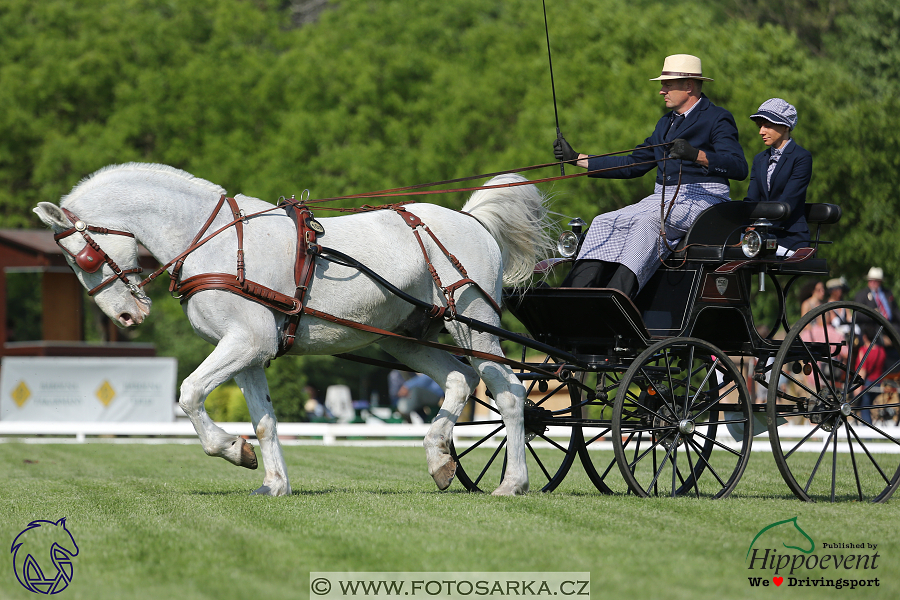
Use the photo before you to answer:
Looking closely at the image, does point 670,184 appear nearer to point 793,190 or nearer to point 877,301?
point 793,190

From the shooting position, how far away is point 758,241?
762cm

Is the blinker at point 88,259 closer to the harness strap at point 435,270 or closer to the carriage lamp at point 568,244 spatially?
the harness strap at point 435,270

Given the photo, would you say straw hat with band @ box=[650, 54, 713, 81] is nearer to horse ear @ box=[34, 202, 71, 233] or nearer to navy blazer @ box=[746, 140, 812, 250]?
navy blazer @ box=[746, 140, 812, 250]

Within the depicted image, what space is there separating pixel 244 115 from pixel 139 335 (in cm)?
832

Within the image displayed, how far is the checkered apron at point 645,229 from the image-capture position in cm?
780

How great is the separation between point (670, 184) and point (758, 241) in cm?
90

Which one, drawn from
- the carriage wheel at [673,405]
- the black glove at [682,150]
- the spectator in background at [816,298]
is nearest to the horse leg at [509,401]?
the carriage wheel at [673,405]

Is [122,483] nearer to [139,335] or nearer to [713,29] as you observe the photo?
[713,29]

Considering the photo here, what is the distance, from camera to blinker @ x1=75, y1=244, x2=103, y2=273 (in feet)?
23.0

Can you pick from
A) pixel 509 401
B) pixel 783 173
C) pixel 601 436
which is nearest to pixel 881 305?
pixel 783 173

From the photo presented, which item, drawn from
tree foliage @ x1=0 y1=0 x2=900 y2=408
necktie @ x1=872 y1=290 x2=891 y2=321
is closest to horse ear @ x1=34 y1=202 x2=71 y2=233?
necktie @ x1=872 y1=290 x2=891 y2=321

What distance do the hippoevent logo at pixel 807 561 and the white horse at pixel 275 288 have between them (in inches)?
103

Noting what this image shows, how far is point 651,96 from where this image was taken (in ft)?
82.5

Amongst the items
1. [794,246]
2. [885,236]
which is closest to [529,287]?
[794,246]
